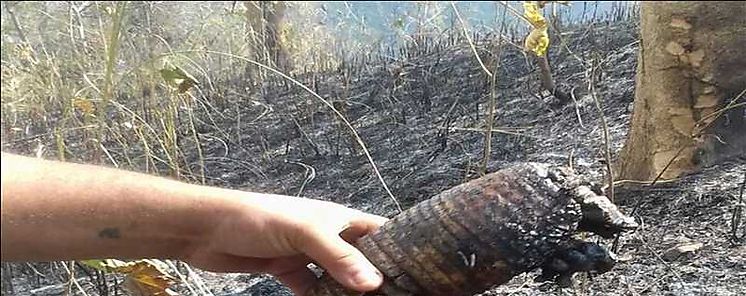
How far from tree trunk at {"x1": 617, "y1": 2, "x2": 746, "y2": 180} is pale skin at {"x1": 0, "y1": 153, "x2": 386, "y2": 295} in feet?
2.97

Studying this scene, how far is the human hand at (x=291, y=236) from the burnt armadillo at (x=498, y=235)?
1.9 inches

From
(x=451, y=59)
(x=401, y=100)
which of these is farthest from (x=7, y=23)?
(x=451, y=59)

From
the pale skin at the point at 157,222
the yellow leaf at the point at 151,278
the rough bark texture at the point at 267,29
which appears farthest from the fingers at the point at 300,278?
the rough bark texture at the point at 267,29

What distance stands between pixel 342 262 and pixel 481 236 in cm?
19

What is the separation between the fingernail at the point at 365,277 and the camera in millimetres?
1332

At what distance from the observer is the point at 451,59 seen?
4223 millimetres

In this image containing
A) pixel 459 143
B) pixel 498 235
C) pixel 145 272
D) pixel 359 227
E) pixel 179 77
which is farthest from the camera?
pixel 459 143

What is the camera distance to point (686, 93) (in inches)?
80.1

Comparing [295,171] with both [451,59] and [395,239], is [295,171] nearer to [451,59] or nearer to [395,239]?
[451,59]

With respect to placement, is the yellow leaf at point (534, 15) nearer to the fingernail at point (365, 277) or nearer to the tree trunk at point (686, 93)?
the tree trunk at point (686, 93)

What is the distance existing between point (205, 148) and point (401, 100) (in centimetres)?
75

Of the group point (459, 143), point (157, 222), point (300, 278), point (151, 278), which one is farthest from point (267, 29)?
point (157, 222)

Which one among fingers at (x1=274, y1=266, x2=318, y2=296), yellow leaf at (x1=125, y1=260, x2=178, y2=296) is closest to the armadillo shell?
fingers at (x1=274, y1=266, x2=318, y2=296)

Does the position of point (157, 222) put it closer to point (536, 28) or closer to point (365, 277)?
point (365, 277)
